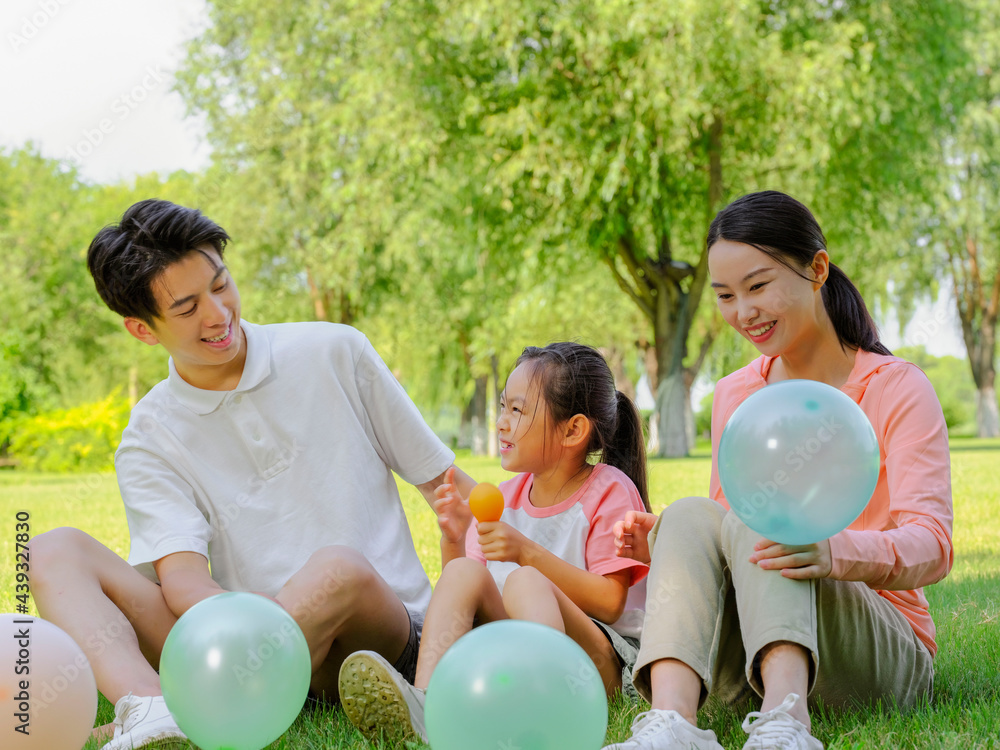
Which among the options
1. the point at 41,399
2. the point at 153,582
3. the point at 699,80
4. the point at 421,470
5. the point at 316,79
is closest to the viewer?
the point at 153,582

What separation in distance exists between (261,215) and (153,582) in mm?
18490

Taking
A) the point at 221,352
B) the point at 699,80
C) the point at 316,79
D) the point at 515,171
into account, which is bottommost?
the point at 221,352

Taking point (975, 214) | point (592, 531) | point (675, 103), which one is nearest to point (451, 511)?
point (592, 531)

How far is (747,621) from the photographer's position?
212 cm

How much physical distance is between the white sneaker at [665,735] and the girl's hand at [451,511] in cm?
98

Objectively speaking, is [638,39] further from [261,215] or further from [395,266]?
[261,215]

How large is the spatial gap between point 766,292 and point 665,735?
1.16 meters

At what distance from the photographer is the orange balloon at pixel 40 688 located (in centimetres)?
198

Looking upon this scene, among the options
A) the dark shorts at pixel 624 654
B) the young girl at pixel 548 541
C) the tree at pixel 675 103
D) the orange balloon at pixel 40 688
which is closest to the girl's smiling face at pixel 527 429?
the young girl at pixel 548 541

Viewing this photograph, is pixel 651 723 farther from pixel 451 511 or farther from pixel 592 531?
pixel 451 511

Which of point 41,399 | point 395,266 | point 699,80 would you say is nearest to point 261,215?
point 395,266

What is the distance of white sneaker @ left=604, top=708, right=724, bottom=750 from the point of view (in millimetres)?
1919

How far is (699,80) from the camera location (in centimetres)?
1342

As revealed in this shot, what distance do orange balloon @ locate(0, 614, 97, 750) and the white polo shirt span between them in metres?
0.65
